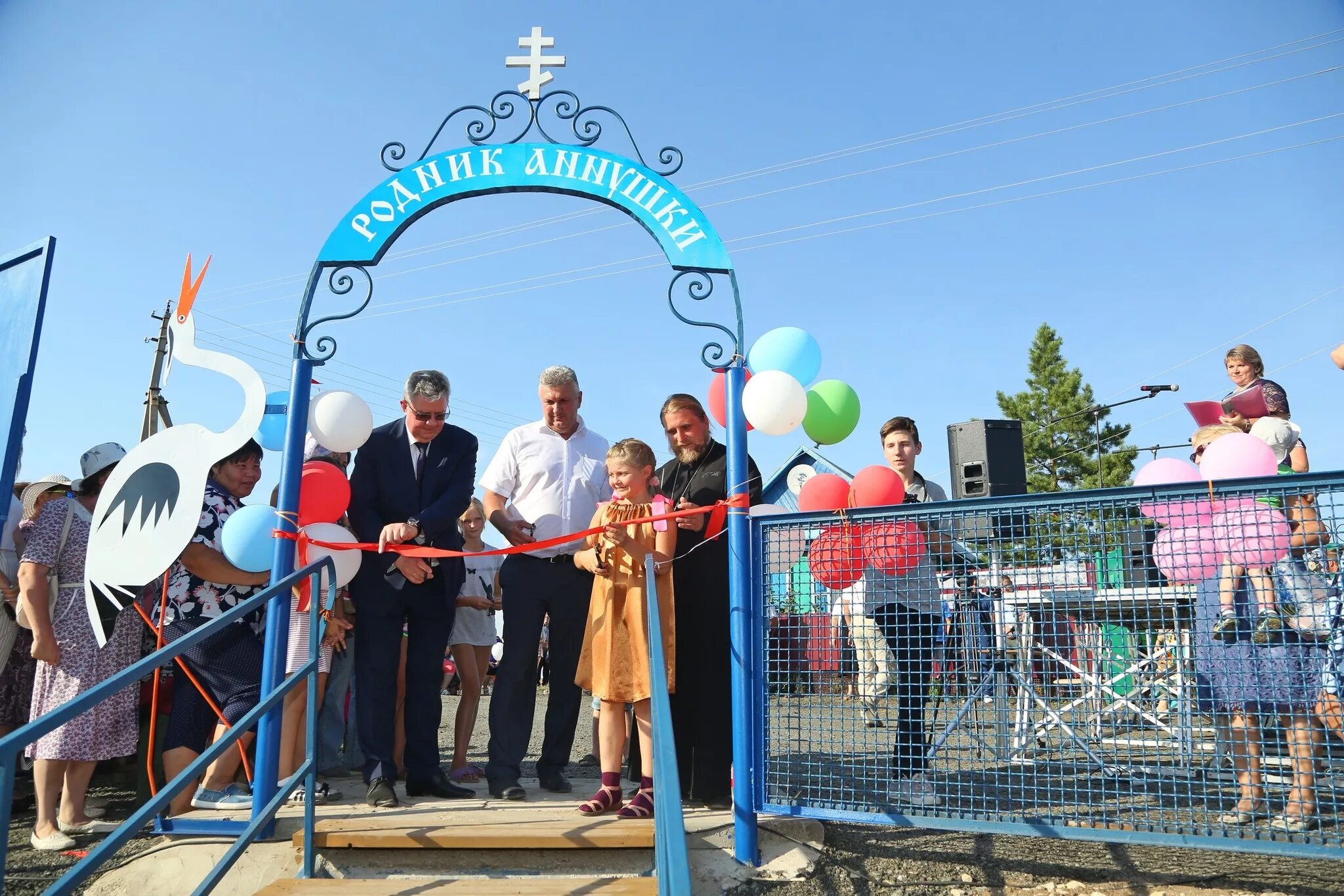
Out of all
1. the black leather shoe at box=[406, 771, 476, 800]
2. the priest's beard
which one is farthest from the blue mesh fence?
the black leather shoe at box=[406, 771, 476, 800]

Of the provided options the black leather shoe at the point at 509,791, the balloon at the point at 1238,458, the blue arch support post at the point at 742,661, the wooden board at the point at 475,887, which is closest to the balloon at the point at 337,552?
the black leather shoe at the point at 509,791

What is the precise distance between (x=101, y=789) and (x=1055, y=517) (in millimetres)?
5435

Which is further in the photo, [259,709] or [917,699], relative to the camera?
[917,699]

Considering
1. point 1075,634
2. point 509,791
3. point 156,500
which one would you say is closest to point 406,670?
point 509,791

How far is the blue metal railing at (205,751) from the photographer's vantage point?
2062 millimetres

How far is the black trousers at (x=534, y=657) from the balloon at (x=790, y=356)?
4.43ft

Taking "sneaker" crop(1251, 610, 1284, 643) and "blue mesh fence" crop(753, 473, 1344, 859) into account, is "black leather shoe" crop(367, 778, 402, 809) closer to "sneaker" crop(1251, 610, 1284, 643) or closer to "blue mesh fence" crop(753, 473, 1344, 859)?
"blue mesh fence" crop(753, 473, 1344, 859)

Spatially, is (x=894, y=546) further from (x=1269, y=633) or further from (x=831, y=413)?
(x=1269, y=633)

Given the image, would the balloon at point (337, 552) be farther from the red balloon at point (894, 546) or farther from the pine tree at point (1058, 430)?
the pine tree at point (1058, 430)

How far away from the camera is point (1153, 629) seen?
411 centimetres

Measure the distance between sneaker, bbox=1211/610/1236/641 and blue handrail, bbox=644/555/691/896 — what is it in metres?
1.81

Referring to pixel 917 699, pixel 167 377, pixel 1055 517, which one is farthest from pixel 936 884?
pixel 167 377

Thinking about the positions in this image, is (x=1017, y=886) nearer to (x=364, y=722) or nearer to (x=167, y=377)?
(x=364, y=722)

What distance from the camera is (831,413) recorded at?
4523 millimetres
